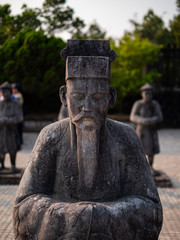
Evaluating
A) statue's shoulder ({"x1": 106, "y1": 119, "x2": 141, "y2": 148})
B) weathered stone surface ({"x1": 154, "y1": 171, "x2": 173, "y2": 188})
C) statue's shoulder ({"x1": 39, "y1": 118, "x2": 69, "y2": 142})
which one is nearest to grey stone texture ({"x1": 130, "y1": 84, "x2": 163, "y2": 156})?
weathered stone surface ({"x1": 154, "y1": 171, "x2": 173, "y2": 188})

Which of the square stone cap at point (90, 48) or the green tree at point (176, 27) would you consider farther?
the green tree at point (176, 27)

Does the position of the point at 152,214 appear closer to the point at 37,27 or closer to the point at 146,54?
the point at 37,27

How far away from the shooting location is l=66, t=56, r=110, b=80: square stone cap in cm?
263

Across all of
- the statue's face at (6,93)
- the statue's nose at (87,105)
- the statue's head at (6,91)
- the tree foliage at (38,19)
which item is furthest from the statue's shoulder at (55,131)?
the statue's face at (6,93)

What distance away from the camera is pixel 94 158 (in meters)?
2.64

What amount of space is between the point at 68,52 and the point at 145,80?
52.2 ft

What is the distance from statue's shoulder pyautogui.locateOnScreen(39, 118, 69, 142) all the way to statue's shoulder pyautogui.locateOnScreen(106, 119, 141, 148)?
44cm

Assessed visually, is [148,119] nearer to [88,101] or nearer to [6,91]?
[6,91]

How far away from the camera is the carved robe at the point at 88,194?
236 centimetres

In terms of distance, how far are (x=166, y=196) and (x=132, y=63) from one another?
13005mm

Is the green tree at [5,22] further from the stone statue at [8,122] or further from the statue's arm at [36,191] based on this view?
the stone statue at [8,122]

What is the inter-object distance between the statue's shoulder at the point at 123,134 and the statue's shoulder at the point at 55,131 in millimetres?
437

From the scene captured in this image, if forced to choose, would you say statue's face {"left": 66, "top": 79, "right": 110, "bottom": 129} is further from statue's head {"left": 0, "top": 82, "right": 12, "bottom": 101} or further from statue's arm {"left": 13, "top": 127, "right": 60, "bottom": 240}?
statue's head {"left": 0, "top": 82, "right": 12, "bottom": 101}

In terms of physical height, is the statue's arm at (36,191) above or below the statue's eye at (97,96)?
below
